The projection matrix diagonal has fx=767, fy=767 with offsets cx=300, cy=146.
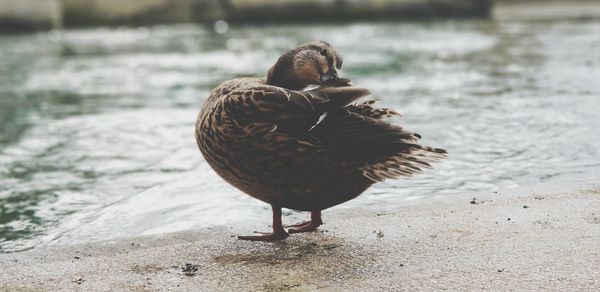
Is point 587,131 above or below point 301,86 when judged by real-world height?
below

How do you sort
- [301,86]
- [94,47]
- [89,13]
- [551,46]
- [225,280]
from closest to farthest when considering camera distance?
[225,280] < [301,86] < [551,46] < [94,47] < [89,13]

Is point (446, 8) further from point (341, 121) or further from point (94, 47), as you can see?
point (341, 121)

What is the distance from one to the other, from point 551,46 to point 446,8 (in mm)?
10706

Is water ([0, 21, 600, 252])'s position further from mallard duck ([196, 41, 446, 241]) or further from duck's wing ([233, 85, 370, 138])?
duck's wing ([233, 85, 370, 138])

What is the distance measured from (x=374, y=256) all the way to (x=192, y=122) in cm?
434

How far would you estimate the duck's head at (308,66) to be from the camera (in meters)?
3.59

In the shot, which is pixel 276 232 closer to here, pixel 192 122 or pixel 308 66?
pixel 308 66

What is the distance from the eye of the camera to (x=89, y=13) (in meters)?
22.7

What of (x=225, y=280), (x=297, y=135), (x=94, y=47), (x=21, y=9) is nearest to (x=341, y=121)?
(x=297, y=135)

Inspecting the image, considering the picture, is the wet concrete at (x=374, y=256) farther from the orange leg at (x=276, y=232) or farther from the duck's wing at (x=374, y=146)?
the duck's wing at (x=374, y=146)

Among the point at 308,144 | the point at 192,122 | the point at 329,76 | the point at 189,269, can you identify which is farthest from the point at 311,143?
the point at 192,122

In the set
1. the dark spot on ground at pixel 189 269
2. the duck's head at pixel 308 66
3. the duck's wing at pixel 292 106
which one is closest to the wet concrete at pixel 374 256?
the dark spot on ground at pixel 189 269

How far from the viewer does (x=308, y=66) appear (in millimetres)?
3600

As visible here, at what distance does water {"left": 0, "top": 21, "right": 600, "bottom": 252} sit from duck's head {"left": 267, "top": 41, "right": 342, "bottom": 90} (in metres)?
0.85
